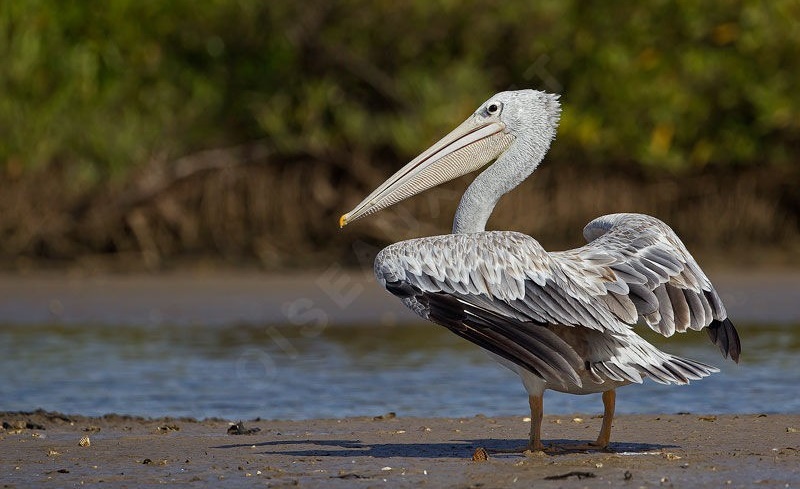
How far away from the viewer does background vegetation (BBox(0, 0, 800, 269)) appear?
15.1 m

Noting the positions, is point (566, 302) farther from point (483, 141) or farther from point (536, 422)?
point (483, 141)

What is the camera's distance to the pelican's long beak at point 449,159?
21.7 feet

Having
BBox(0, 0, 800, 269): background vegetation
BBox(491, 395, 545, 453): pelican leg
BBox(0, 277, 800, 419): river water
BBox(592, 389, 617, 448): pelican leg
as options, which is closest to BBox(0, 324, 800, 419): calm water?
BBox(0, 277, 800, 419): river water

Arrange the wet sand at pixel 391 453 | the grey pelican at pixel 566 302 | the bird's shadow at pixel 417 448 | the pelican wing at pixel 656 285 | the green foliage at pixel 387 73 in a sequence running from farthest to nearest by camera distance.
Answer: the green foliage at pixel 387 73 → the bird's shadow at pixel 417 448 → the pelican wing at pixel 656 285 → the grey pelican at pixel 566 302 → the wet sand at pixel 391 453

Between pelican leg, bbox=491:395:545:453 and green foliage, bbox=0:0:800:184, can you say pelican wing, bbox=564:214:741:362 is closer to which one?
pelican leg, bbox=491:395:545:453

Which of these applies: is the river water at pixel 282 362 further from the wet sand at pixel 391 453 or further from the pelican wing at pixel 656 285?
the pelican wing at pixel 656 285

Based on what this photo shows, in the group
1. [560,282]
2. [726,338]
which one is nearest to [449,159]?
[560,282]

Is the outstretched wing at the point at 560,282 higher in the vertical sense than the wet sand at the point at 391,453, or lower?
higher

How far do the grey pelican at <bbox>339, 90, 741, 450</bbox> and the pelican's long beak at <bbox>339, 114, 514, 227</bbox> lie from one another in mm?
697

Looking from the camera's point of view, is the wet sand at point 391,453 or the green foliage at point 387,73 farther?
the green foliage at point 387,73

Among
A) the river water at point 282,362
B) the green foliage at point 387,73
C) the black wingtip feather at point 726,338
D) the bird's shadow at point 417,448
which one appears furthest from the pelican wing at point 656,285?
the green foliage at point 387,73

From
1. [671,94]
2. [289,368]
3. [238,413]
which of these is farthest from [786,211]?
[238,413]

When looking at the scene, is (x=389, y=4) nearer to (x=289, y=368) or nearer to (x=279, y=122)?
(x=279, y=122)

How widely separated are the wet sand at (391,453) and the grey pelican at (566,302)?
36 cm
